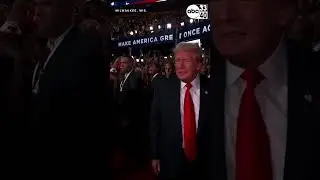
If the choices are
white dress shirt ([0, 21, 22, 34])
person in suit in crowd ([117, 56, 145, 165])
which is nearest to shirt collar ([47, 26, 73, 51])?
white dress shirt ([0, 21, 22, 34])

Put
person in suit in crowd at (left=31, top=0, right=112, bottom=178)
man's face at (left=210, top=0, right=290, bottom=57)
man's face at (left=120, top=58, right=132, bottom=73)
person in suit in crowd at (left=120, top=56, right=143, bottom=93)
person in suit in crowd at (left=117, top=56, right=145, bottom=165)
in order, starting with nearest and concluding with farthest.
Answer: man's face at (left=210, top=0, right=290, bottom=57) → person in suit in crowd at (left=117, top=56, right=145, bottom=165) → person in suit in crowd at (left=31, top=0, right=112, bottom=178) → person in suit in crowd at (left=120, top=56, right=143, bottom=93) → man's face at (left=120, top=58, right=132, bottom=73)

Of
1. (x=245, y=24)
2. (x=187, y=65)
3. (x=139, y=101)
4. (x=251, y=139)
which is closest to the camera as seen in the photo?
(x=245, y=24)

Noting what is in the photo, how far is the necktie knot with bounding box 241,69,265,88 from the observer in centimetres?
140

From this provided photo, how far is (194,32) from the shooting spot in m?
7.86

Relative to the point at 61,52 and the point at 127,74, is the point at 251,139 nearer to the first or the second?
the point at 61,52

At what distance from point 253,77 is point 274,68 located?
0.08 m

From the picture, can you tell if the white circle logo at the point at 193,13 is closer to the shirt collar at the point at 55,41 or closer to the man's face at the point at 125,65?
the man's face at the point at 125,65

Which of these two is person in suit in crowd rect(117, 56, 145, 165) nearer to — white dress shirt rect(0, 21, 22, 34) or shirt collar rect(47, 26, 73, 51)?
shirt collar rect(47, 26, 73, 51)

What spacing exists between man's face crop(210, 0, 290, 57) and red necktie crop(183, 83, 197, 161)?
87.7 inches

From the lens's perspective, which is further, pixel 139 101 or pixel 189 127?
pixel 189 127

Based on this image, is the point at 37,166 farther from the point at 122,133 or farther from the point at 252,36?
the point at 252,36

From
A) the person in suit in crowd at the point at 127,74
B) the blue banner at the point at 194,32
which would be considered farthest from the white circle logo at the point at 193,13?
the person in suit in crowd at the point at 127,74

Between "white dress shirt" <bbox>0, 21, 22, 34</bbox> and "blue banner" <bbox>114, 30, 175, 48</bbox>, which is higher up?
"blue banner" <bbox>114, 30, 175, 48</bbox>

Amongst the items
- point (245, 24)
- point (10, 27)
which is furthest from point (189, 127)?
point (245, 24)
